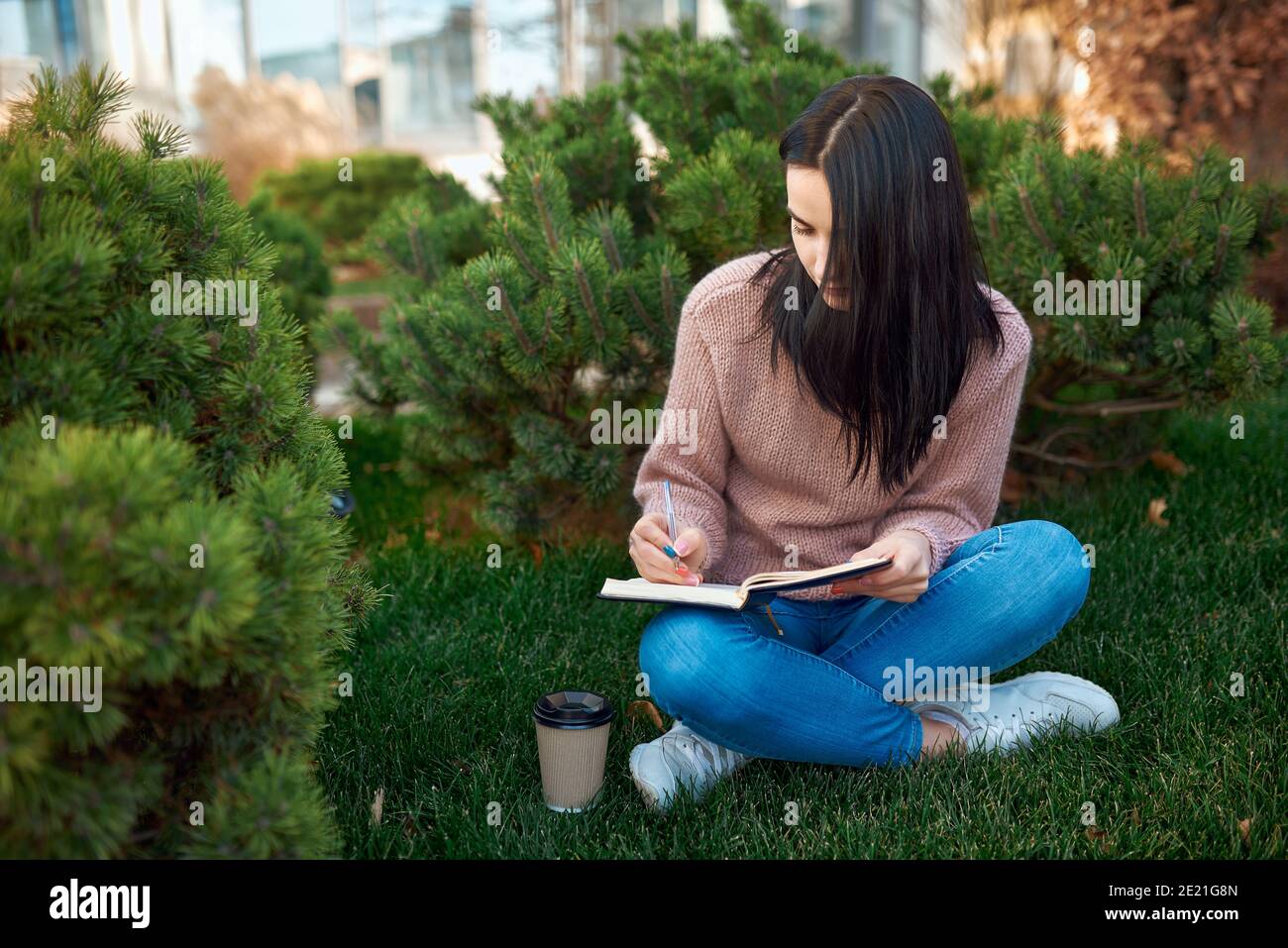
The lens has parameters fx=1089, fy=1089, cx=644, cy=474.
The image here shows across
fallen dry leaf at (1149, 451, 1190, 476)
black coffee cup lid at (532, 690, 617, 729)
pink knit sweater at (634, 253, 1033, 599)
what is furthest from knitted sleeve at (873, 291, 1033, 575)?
fallen dry leaf at (1149, 451, 1190, 476)

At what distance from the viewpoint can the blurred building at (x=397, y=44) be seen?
384 inches

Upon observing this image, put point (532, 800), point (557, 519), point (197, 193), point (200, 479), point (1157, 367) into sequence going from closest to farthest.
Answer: point (200, 479), point (197, 193), point (532, 800), point (1157, 367), point (557, 519)

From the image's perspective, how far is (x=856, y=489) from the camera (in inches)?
82.3

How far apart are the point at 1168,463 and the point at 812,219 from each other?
81.8 inches

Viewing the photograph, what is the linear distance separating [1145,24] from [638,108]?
8.22 feet

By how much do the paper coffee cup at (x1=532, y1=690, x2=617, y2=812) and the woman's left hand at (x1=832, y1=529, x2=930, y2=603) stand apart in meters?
0.47

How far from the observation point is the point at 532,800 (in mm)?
1871

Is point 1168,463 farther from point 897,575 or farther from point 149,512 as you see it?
point 149,512

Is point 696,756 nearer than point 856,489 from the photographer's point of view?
Yes

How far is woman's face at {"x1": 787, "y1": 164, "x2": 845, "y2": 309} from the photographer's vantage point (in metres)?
1.81

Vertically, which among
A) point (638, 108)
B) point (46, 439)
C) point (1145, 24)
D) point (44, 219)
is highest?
point (1145, 24)

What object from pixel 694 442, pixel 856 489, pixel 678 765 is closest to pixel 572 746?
pixel 678 765
